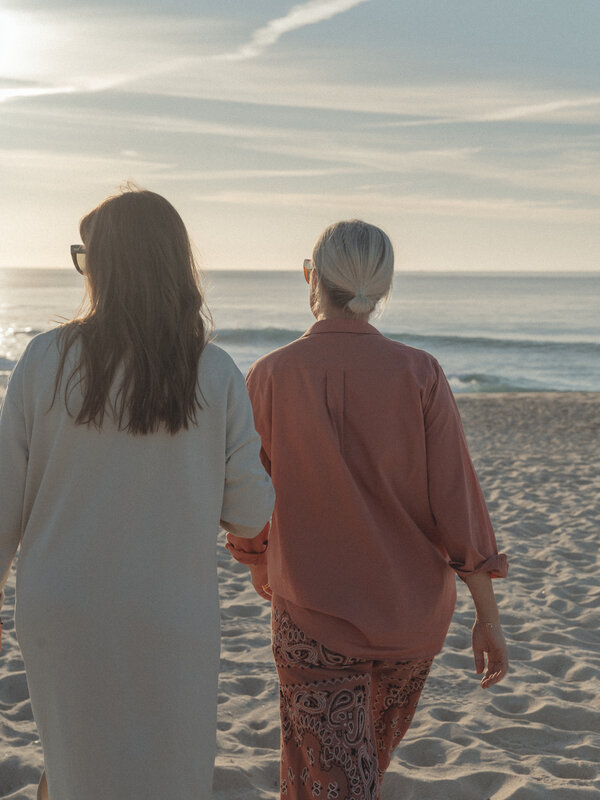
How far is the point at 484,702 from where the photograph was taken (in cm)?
375

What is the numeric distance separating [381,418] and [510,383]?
2041 centimetres

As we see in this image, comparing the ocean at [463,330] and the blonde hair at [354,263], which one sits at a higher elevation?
the blonde hair at [354,263]

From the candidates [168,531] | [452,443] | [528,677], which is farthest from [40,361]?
[528,677]

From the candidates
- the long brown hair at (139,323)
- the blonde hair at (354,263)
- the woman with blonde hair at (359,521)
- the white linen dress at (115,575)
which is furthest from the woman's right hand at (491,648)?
the long brown hair at (139,323)

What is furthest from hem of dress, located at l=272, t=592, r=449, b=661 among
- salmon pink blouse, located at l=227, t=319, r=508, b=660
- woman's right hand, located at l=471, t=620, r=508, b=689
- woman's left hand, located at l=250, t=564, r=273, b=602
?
woman's left hand, located at l=250, t=564, r=273, b=602

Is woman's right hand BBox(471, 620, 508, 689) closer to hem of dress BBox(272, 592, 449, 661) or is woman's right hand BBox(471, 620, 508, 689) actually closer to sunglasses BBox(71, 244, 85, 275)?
hem of dress BBox(272, 592, 449, 661)

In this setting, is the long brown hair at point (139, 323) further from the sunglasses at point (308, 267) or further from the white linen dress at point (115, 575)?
the sunglasses at point (308, 267)

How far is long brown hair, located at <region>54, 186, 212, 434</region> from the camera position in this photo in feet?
5.52

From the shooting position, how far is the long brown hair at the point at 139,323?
5.52 feet

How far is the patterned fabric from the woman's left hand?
7.0 inches

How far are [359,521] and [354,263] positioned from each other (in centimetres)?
61

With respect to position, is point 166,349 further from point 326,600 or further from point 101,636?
point 326,600

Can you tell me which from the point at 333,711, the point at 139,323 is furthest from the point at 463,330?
the point at 139,323

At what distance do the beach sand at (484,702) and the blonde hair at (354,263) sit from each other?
1.84 m
